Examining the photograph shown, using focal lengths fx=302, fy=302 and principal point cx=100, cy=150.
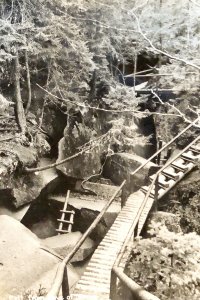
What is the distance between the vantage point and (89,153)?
543 inches

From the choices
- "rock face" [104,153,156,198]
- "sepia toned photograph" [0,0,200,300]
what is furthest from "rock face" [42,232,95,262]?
"rock face" [104,153,156,198]

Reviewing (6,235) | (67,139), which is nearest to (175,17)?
(67,139)

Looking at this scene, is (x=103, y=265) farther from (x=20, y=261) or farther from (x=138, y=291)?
(x=138, y=291)

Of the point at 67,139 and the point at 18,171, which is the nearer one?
the point at 18,171

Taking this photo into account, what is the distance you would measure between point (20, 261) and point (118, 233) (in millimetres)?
2654

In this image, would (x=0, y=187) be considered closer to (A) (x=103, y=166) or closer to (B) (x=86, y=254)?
(B) (x=86, y=254)

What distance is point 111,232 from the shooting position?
24.4ft

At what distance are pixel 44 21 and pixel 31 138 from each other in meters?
4.20

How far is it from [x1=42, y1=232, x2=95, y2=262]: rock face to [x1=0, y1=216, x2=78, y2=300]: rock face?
1886 mm

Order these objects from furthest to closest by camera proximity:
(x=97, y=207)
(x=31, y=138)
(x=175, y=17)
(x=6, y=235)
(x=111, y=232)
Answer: (x=175, y=17) < (x=97, y=207) < (x=31, y=138) < (x=6, y=235) < (x=111, y=232)

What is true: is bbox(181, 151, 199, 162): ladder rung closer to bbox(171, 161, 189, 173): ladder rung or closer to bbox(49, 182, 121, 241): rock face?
bbox(171, 161, 189, 173): ladder rung

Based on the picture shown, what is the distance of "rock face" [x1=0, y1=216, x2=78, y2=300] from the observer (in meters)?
6.91

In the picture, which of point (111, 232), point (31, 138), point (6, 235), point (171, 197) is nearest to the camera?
point (111, 232)

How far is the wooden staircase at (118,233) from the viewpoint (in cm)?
518
